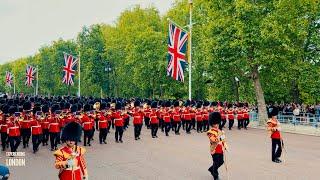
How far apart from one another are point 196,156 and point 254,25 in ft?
46.8

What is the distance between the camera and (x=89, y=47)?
5844 cm

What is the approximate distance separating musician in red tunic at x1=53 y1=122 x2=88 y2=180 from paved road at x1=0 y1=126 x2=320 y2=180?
380cm

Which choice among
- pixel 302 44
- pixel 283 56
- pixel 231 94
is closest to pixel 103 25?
pixel 231 94

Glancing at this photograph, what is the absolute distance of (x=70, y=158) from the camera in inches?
291

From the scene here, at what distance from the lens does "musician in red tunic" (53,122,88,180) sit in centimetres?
735

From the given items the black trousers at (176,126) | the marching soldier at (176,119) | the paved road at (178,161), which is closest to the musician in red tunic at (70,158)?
the paved road at (178,161)

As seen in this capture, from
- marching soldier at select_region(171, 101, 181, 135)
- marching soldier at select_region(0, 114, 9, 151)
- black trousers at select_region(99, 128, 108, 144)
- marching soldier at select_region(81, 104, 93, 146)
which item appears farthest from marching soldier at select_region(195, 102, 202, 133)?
marching soldier at select_region(0, 114, 9, 151)

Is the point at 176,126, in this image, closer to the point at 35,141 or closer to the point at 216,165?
the point at 35,141

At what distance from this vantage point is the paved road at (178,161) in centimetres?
1162

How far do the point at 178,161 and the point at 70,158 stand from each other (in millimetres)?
6742

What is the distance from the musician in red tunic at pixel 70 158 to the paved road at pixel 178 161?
380 centimetres

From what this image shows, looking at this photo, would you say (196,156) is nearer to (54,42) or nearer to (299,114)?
(299,114)

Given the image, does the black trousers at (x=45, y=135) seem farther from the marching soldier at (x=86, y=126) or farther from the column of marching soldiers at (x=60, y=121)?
the marching soldier at (x=86, y=126)

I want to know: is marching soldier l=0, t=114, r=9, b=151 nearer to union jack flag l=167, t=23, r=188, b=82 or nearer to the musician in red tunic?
the musician in red tunic
